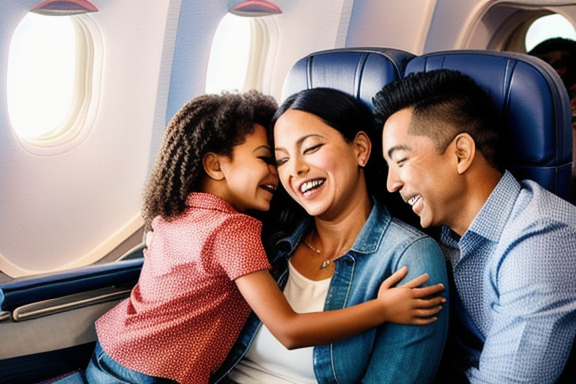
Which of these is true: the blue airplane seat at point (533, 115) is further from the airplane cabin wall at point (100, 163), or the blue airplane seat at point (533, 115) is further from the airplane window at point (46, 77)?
the airplane window at point (46, 77)

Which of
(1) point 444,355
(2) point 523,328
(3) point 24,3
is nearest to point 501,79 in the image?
(2) point 523,328

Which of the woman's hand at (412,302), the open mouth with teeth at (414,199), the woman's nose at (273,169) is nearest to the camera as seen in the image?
the woman's hand at (412,302)

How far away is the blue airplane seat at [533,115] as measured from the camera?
1.76 m

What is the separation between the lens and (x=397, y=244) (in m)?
1.82

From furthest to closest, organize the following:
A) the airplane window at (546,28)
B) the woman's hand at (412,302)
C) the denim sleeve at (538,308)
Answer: the airplane window at (546,28) → the woman's hand at (412,302) → the denim sleeve at (538,308)

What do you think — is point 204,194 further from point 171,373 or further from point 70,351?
point 70,351

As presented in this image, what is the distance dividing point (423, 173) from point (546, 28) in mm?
6900

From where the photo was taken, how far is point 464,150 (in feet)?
5.72

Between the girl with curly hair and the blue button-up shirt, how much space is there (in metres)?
0.18

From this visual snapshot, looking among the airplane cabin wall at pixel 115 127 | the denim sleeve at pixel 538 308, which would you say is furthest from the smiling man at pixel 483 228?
the airplane cabin wall at pixel 115 127

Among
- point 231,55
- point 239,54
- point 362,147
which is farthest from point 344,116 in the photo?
point 231,55

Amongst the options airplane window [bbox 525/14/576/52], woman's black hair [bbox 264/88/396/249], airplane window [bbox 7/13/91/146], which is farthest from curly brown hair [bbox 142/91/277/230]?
airplane window [bbox 525/14/576/52]

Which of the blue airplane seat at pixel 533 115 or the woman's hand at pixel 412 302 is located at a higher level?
the blue airplane seat at pixel 533 115

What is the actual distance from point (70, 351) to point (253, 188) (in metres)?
0.87
